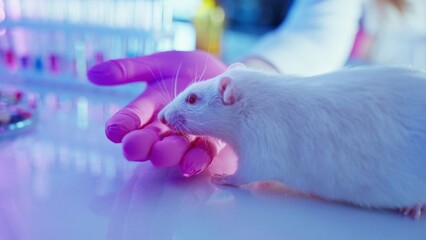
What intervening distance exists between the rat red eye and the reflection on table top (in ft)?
0.33

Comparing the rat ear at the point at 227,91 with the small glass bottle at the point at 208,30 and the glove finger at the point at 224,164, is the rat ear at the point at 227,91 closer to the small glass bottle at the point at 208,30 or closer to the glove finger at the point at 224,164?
the glove finger at the point at 224,164

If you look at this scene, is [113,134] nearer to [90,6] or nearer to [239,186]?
[239,186]

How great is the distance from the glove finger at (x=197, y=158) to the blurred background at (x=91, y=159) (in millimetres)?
25

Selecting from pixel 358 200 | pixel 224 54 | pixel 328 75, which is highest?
pixel 328 75

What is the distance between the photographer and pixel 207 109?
60 centimetres

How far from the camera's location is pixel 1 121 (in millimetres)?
750

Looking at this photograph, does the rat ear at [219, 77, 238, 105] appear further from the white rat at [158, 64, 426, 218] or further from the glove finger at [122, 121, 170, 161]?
the glove finger at [122, 121, 170, 161]

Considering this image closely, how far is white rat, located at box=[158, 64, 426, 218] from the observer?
0.50 meters

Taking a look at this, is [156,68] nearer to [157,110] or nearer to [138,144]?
[157,110]

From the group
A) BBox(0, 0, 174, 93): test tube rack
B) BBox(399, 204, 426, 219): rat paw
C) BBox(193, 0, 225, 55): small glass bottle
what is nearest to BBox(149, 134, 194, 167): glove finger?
BBox(399, 204, 426, 219): rat paw

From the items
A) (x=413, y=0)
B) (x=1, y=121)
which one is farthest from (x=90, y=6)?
(x=413, y=0)

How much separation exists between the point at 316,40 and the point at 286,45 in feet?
0.42

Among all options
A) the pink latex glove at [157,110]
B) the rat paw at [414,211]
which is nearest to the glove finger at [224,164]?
the pink latex glove at [157,110]

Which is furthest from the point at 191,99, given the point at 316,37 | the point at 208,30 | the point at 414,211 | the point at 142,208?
the point at 208,30
